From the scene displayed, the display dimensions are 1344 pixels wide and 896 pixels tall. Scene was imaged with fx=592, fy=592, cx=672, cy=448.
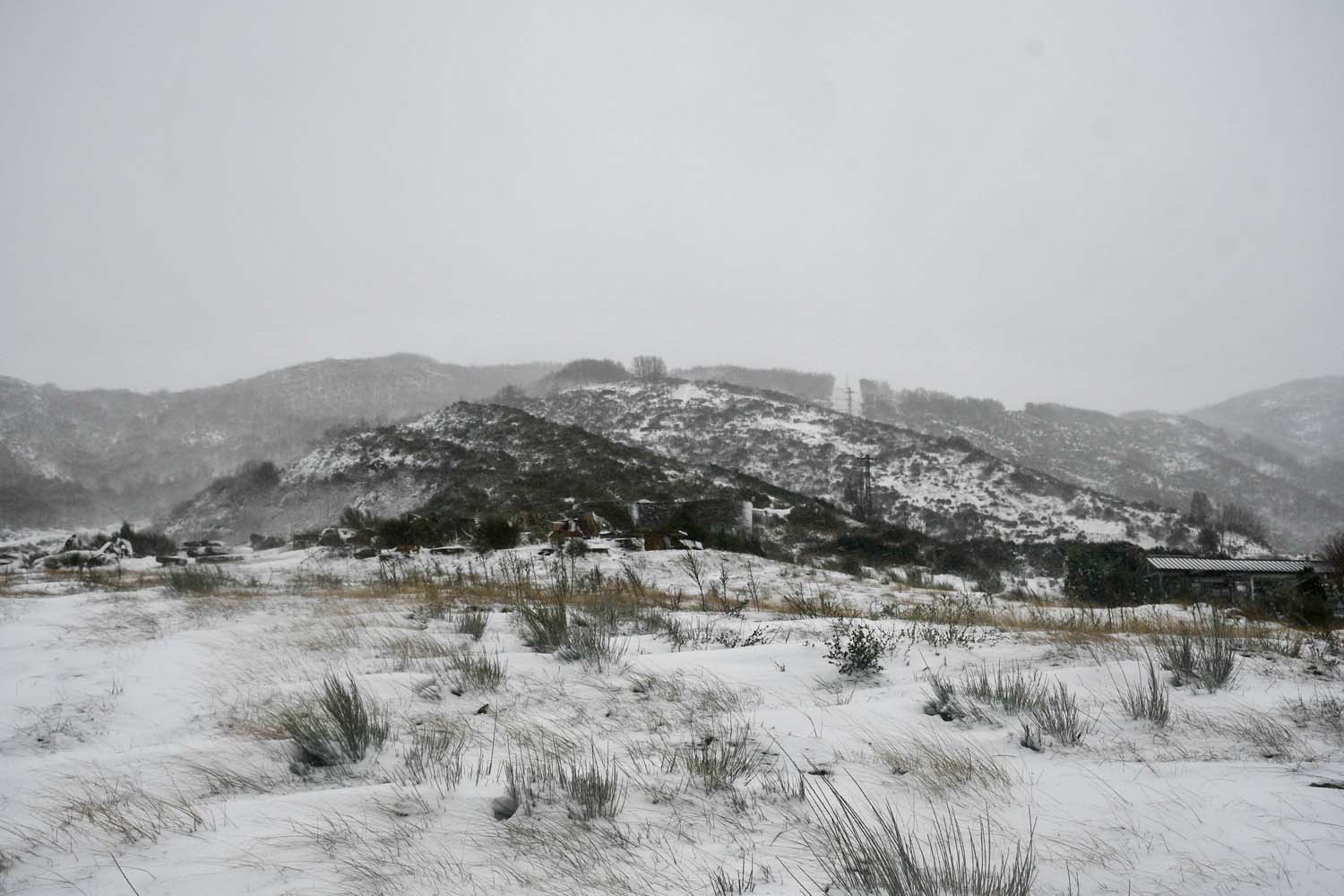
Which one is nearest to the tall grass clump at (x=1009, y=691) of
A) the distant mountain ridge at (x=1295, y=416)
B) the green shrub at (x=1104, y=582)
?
the green shrub at (x=1104, y=582)

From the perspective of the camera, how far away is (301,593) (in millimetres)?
9422

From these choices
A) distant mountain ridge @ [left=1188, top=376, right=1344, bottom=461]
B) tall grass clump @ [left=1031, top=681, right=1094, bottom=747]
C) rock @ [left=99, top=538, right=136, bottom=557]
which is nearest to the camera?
tall grass clump @ [left=1031, top=681, right=1094, bottom=747]

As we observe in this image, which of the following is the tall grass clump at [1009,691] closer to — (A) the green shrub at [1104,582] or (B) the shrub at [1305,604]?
(B) the shrub at [1305,604]

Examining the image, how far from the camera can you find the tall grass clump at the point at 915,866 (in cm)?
171

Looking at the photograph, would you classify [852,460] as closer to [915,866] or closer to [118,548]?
[118,548]

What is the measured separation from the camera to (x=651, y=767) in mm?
2727

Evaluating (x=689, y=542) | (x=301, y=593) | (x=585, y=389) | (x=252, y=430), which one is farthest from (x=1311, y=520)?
(x=252, y=430)

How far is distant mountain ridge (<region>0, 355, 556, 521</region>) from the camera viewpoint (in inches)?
2124

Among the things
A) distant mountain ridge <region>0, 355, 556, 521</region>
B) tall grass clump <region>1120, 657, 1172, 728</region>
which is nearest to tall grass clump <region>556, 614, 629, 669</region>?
tall grass clump <region>1120, 657, 1172, 728</region>

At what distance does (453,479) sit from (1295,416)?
183324 millimetres

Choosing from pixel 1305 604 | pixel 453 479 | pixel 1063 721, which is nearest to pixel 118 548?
pixel 453 479

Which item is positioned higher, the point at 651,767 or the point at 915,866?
the point at 915,866

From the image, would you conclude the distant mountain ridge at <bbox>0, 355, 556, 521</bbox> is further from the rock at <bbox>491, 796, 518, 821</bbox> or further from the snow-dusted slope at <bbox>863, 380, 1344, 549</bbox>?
the snow-dusted slope at <bbox>863, 380, 1344, 549</bbox>

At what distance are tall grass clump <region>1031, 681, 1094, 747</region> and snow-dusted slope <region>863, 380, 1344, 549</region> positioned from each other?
218ft
